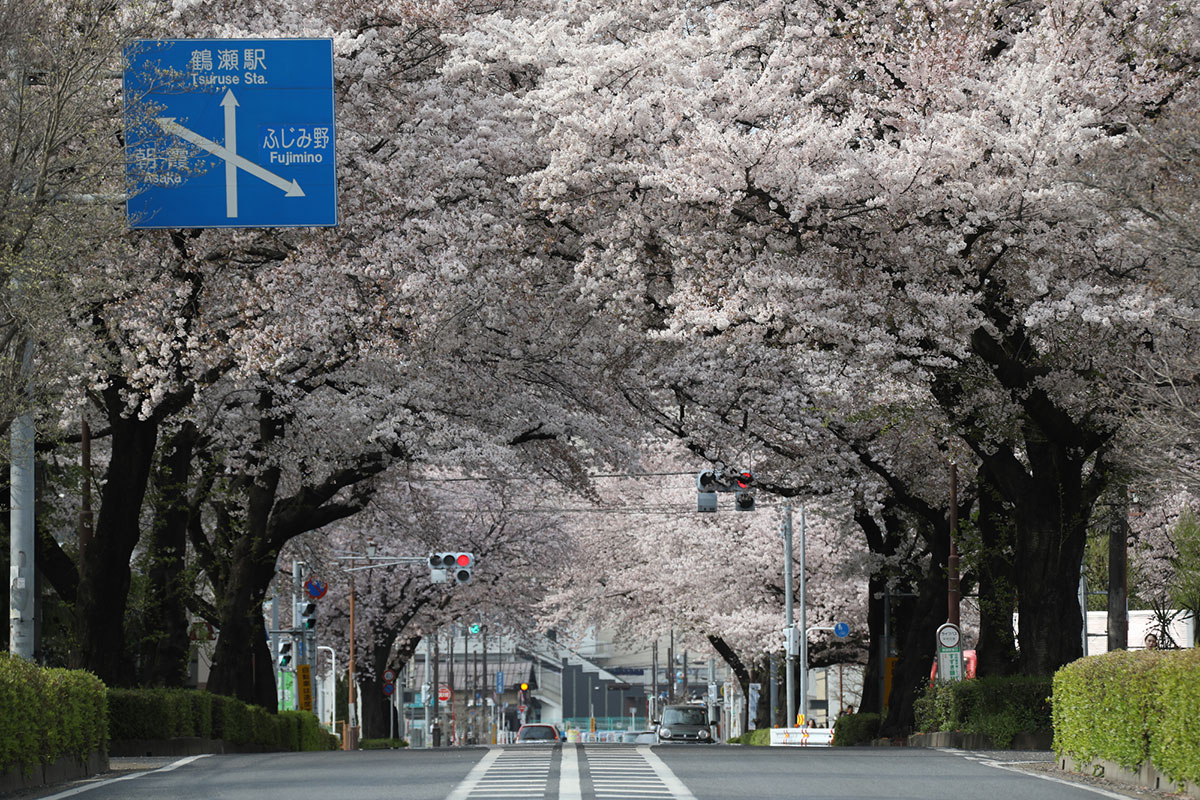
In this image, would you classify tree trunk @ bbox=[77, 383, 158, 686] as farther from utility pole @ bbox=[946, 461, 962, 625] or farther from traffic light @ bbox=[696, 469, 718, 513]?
utility pole @ bbox=[946, 461, 962, 625]

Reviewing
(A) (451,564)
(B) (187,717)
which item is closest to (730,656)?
(A) (451,564)

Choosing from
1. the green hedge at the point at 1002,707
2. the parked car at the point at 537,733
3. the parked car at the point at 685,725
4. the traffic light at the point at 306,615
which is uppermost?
the traffic light at the point at 306,615

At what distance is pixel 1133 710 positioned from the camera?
1409 cm

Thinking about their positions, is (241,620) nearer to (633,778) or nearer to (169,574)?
(169,574)

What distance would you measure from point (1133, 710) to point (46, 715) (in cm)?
952

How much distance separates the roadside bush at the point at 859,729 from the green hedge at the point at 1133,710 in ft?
62.7

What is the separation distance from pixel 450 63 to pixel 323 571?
73.5 feet

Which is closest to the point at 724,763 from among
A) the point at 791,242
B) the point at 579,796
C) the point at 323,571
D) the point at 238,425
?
the point at 579,796

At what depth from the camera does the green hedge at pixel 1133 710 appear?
1260 centimetres

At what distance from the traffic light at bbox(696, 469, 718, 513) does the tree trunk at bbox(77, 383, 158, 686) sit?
1070 centimetres

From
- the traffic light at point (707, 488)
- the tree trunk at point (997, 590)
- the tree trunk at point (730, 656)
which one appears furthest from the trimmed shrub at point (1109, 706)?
the tree trunk at point (730, 656)

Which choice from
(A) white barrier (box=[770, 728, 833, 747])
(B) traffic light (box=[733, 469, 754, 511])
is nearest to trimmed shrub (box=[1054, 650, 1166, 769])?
(B) traffic light (box=[733, 469, 754, 511])

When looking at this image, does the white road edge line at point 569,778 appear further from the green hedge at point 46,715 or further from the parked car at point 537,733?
the parked car at point 537,733

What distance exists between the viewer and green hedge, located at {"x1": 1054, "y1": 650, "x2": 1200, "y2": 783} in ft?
41.3
